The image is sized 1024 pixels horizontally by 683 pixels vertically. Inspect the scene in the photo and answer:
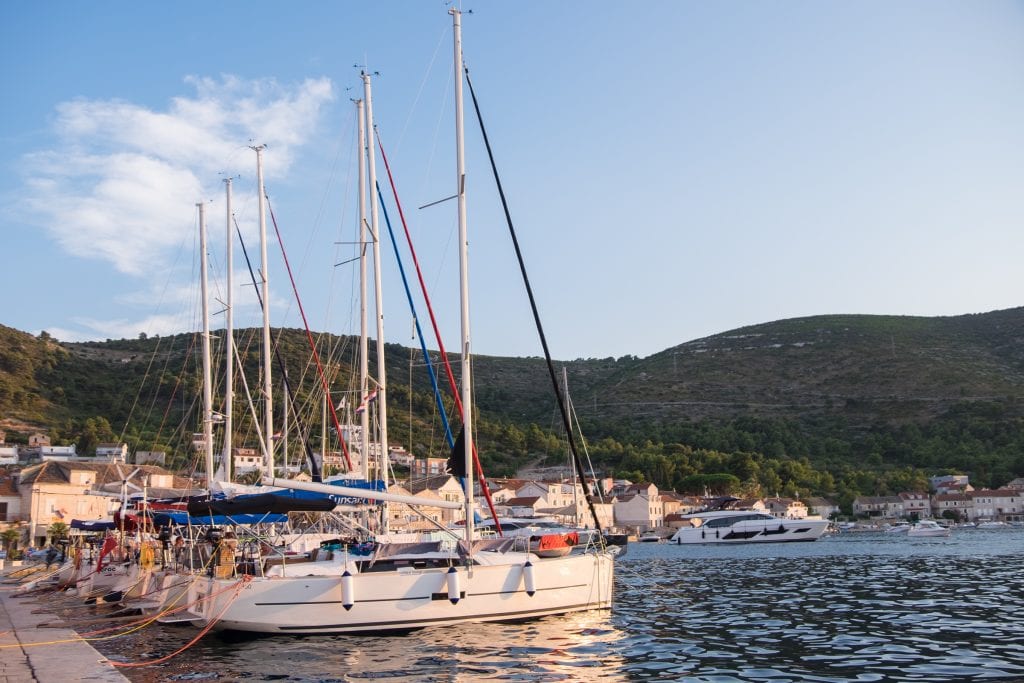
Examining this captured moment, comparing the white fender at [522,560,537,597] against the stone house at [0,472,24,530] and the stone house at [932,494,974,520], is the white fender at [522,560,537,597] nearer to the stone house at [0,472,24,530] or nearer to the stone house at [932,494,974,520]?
the stone house at [0,472,24,530]

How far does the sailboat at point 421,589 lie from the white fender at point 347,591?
0.02 meters

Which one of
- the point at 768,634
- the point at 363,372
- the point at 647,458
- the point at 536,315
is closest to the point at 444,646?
the point at 768,634

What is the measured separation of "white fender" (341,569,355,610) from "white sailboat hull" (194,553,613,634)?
2 centimetres

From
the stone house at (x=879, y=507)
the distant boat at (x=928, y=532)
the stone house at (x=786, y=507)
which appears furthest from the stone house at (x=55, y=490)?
the stone house at (x=879, y=507)

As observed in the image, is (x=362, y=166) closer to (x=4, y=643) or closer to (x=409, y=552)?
(x=409, y=552)

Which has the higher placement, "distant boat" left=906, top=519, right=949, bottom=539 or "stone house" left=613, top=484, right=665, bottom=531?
"stone house" left=613, top=484, right=665, bottom=531

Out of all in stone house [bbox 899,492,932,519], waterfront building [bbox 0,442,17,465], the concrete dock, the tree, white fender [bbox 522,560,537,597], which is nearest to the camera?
the concrete dock

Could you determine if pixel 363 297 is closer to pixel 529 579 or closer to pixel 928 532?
pixel 529 579

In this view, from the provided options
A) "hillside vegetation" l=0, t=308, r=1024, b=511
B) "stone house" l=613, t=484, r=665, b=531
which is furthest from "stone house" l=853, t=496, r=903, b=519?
"stone house" l=613, t=484, r=665, b=531

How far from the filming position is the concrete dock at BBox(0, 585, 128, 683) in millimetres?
12359

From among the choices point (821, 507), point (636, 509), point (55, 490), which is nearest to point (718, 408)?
point (821, 507)

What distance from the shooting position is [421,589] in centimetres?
1845

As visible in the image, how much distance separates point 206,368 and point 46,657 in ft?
63.4

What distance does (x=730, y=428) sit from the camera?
153 metres
